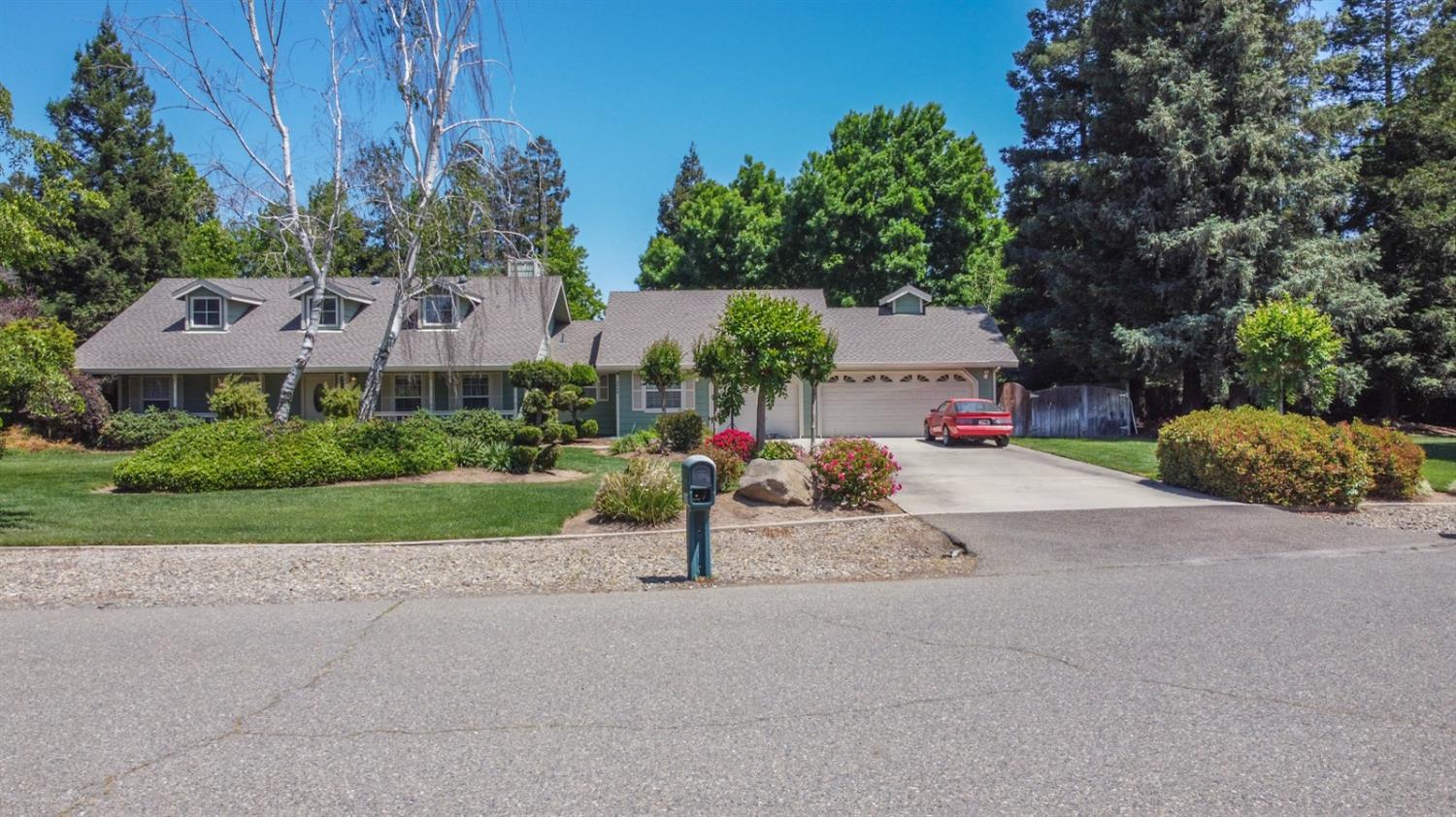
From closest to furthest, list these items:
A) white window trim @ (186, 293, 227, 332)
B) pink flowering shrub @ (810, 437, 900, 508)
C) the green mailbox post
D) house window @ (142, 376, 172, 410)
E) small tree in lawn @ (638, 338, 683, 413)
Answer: the green mailbox post
pink flowering shrub @ (810, 437, 900, 508)
small tree in lawn @ (638, 338, 683, 413)
house window @ (142, 376, 172, 410)
white window trim @ (186, 293, 227, 332)

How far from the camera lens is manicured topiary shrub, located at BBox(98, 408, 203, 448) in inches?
930

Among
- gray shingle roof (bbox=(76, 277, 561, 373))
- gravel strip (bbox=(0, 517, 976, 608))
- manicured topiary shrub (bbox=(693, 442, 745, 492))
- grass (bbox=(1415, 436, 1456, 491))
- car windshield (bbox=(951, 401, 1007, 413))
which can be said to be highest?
gray shingle roof (bbox=(76, 277, 561, 373))

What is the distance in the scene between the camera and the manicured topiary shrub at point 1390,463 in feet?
43.3

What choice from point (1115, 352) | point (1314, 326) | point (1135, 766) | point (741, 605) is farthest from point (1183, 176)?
point (1135, 766)

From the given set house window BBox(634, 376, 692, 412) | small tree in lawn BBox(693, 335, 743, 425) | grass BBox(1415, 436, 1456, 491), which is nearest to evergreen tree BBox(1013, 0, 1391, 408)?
grass BBox(1415, 436, 1456, 491)

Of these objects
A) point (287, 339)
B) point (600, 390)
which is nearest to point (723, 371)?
point (600, 390)

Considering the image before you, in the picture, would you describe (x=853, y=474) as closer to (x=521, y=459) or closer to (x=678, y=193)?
(x=521, y=459)

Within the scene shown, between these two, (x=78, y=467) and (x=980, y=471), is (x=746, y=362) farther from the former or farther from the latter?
(x=78, y=467)

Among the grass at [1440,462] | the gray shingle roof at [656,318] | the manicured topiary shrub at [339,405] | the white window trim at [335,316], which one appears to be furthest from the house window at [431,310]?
the grass at [1440,462]

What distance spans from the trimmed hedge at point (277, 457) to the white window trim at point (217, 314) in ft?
44.0

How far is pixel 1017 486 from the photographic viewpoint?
15.1 meters

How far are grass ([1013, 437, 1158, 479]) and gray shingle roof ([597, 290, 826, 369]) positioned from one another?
8.60m

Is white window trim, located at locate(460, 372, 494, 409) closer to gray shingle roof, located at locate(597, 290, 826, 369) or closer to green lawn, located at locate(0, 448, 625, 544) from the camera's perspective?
gray shingle roof, located at locate(597, 290, 826, 369)

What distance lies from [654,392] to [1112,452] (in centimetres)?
1361
